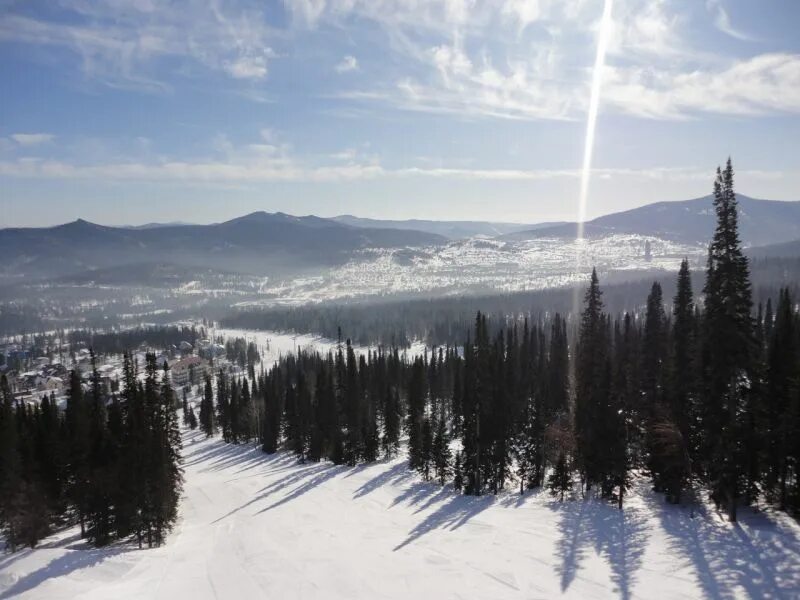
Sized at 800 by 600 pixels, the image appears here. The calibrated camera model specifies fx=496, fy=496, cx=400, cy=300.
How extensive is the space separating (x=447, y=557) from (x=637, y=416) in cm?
2512

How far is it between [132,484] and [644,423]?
139ft

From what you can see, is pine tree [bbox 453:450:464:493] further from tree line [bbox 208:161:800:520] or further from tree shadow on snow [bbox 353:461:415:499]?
tree shadow on snow [bbox 353:461:415:499]

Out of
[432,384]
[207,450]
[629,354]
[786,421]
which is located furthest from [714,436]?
[207,450]

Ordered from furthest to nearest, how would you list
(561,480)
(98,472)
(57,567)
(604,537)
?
(98,472) < (561,480) < (604,537) < (57,567)

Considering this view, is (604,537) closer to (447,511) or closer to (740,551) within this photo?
(740,551)

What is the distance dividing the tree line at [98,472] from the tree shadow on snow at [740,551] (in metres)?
36.0

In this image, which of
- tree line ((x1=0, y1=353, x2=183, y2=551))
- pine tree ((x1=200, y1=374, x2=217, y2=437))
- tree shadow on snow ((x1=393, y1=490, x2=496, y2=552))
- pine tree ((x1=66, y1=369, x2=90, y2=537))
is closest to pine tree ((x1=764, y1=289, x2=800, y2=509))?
tree shadow on snow ((x1=393, y1=490, x2=496, y2=552))

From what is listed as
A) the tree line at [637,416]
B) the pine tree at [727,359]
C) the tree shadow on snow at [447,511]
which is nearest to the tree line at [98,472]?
the tree shadow on snow at [447,511]

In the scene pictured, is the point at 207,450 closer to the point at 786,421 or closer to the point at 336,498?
the point at 336,498

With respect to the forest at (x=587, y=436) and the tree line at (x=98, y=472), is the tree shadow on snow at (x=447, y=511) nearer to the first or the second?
the forest at (x=587, y=436)

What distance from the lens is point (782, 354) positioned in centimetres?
3500

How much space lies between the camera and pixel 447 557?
1089 inches

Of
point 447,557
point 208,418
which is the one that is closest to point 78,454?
point 447,557

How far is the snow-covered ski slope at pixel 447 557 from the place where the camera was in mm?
22719
